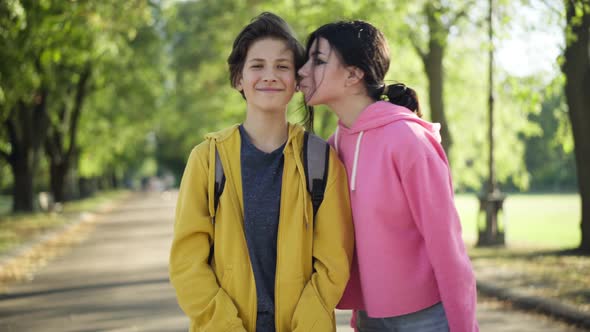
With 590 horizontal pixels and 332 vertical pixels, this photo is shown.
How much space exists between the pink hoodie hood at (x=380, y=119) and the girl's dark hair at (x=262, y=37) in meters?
0.34

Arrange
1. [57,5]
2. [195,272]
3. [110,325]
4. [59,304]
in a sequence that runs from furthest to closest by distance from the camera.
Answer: [57,5]
[59,304]
[110,325]
[195,272]

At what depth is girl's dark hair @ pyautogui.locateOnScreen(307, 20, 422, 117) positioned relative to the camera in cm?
287

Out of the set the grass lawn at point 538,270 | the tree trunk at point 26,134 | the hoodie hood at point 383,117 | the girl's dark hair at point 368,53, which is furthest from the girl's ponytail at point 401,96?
the tree trunk at point 26,134

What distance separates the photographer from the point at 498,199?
1391 cm

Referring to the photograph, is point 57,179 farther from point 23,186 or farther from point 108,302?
point 108,302

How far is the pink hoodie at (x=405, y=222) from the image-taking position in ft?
Answer: 8.39

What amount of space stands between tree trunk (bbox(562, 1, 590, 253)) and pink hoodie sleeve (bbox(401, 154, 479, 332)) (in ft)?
33.1

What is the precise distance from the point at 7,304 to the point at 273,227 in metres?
6.99

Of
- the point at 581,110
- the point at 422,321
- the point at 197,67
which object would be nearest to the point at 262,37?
the point at 422,321

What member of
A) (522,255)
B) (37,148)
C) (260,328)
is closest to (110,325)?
(260,328)

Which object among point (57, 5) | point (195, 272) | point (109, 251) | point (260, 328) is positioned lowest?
point (109, 251)

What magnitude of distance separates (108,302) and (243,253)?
21.0ft

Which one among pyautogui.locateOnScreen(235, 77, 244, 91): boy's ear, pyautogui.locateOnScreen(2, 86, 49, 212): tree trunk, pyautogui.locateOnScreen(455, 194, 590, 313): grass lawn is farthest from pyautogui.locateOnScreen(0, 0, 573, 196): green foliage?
pyautogui.locateOnScreen(455, 194, 590, 313): grass lawn

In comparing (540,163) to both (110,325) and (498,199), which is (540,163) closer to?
(498,199)
